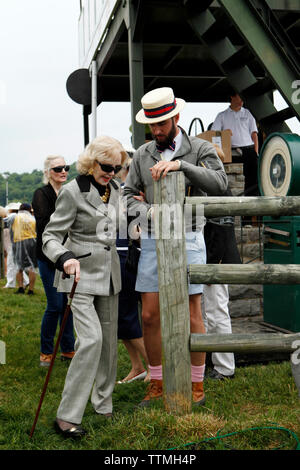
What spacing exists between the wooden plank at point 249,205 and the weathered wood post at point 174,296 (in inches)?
5.6

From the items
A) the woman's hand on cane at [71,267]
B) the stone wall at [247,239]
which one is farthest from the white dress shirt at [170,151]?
the stone wall at [247,239]

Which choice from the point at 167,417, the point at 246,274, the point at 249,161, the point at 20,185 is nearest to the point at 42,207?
the point at 246,274

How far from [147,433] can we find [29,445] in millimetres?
695

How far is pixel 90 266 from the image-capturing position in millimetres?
3523

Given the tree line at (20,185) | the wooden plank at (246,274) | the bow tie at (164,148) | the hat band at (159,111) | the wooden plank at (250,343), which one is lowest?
the wooden plank at (250,343)

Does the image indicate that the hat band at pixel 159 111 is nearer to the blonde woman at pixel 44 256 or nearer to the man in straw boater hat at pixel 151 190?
the man in straw boater hat at pixel 151 190

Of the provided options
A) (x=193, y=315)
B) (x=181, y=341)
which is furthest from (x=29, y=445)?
(x=193, y=315)

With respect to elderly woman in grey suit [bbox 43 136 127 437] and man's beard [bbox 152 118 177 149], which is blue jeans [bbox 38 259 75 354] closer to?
elderly woman in grey suit [bbox 43 136 127 437]

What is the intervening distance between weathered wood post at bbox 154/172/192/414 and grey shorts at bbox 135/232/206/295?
27 centimetres

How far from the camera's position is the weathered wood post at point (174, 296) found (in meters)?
3.40

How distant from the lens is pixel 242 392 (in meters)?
4.18

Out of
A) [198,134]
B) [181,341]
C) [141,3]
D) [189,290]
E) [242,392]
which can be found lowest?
[242,392]

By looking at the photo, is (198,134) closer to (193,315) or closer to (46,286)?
(46,286)

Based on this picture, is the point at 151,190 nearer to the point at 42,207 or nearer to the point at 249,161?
the point at 42,207
